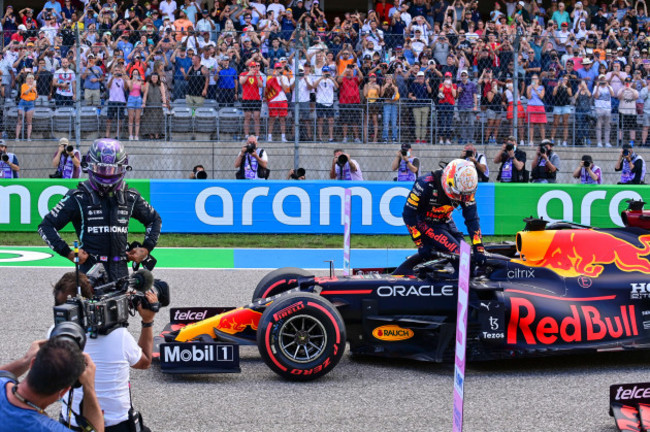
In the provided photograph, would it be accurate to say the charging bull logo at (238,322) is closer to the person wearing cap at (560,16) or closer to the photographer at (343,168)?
the photographer at (343,168)

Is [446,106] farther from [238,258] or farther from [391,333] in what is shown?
[391,333]

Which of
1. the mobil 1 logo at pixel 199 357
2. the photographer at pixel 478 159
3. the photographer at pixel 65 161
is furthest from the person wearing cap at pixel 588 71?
the mobil 1 logo at pixel 199 357

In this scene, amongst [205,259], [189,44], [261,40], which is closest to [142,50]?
[189,44]

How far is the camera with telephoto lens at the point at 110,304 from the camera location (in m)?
4.21

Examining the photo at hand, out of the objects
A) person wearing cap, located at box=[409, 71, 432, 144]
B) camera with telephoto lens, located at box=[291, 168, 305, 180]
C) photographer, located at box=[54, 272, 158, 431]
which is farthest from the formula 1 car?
person wearing cap, located at box=[409, 71, 432, 144]

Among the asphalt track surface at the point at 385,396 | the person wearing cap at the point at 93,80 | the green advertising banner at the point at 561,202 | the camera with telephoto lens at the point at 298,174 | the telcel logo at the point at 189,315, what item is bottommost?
the asphalt track surface at the point at 385,396

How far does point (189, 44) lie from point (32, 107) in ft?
10.9

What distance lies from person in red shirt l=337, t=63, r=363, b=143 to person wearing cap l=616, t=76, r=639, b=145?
518 centimetres

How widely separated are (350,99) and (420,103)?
135 cm

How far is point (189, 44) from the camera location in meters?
18.1

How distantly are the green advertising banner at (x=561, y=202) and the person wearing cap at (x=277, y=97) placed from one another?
4033mm

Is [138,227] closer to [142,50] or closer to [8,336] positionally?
[142,50]

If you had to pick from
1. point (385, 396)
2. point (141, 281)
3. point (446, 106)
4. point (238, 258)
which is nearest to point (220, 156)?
point (238, 258)

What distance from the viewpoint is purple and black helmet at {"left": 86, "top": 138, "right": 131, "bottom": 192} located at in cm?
709
